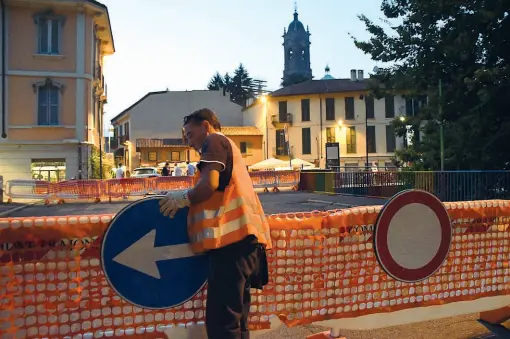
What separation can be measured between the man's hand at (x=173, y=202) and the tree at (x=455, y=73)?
11.2 m

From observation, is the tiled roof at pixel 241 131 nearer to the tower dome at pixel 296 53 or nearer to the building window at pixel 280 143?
the building window at pixel 280 143

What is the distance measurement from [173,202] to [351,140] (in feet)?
179

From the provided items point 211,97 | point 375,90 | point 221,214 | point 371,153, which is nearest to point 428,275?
point 221,214

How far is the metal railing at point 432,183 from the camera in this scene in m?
12.7

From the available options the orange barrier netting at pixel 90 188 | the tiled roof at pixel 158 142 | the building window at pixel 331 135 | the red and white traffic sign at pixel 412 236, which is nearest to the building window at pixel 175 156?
the tiled roof at pixel 158 142

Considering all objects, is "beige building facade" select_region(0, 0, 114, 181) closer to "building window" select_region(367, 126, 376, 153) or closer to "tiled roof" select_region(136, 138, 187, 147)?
"tiled roof" select_region(136, 138, 187, 147)

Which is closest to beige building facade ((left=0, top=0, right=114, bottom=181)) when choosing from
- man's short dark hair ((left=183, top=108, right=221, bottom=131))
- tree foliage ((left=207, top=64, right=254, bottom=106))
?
man's short dark hair ((left=183, top=108, right=221, bottom=131))

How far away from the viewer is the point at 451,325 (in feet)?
14.5

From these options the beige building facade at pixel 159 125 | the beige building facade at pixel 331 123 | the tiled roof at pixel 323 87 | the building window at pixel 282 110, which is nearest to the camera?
the beige building facade at pixel 331 123

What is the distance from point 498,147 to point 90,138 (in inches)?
926

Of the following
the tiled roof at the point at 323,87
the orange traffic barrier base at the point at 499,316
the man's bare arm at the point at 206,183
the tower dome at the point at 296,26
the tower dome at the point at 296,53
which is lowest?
the orange traffic barrier base at the point at 499,316

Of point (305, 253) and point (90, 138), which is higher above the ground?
point (90, 138)

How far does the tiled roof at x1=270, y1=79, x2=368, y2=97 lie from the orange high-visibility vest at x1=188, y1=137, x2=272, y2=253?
55265 mm

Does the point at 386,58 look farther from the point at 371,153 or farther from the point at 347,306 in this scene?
the point at 371,153
